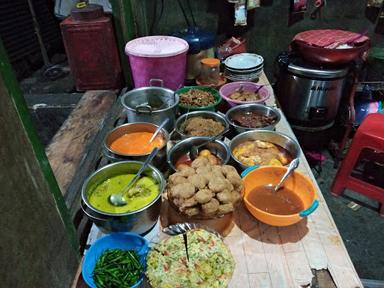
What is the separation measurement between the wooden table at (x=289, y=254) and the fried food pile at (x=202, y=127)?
62cm

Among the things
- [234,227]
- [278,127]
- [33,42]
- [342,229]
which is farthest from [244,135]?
[33,42]

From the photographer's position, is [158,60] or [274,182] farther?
[158,60]

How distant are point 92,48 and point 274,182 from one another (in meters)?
2.09

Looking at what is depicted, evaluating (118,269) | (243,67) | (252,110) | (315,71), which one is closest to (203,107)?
(252,110)

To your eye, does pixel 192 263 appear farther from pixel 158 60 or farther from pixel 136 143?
pixel 158 60

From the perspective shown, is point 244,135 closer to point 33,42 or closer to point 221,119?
point 221,119

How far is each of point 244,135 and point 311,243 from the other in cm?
80

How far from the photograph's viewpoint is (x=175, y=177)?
1454 millimetres

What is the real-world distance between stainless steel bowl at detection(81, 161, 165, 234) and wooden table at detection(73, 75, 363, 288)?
0.16 metres

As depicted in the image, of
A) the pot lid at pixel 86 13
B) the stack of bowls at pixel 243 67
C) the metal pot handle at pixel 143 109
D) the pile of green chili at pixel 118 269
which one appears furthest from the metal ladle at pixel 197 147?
the pot lid at pixel 86 13

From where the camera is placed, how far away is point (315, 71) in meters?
3.24

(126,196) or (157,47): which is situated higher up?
(157,47)

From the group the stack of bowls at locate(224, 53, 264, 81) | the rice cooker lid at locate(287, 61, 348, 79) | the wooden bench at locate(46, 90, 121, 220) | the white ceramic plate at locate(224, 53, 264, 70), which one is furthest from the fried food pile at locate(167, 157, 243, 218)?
the rice cooker lid at locate(287, 61, 348, 79)

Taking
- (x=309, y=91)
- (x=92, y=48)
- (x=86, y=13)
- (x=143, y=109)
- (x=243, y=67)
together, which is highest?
(x=86, y=13)
